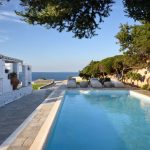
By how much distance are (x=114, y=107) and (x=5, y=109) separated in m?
6.63

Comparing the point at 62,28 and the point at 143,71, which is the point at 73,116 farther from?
the point at 143,71

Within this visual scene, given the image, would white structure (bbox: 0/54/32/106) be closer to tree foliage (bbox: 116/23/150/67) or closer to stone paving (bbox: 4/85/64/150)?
stone paving (bbox: 4/85/64/150)

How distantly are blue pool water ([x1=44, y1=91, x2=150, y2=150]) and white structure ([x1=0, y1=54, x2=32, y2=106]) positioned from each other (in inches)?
127

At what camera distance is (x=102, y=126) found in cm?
1414

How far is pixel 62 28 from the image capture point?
439 inches

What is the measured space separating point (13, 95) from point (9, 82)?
1134mm

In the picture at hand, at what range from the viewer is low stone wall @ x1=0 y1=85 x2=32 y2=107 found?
716 inches

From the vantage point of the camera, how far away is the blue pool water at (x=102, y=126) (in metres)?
10.8

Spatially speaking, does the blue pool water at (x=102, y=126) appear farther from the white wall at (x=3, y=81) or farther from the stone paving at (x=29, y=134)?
the white wall at (x=3, y=81)

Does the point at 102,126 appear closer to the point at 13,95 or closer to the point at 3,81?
the point at 3,81

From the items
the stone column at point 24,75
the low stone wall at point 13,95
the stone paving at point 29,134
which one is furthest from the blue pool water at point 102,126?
the stone column at point 24,75

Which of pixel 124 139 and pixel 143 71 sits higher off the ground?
pixel 143 71

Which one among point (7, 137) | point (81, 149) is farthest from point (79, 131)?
point (7, 137)

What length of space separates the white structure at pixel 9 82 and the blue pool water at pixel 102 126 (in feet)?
10.6
